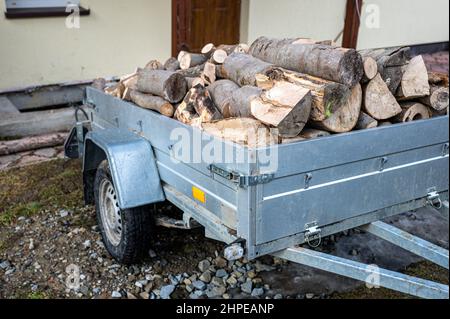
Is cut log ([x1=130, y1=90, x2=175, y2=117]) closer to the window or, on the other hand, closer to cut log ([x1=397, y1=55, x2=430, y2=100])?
cut log ([x1=397, y1=55, x2=430, y2=100])

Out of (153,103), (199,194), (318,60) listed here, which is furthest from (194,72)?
(199,194)

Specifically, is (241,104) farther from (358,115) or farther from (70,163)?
(70,163)

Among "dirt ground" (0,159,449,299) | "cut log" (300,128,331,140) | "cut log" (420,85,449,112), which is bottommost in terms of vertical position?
"dirt ground" (0,159,449,299)

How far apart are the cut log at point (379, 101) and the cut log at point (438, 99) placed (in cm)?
29

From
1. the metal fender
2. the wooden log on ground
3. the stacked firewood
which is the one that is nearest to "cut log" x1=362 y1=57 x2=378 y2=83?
the stacked firewood

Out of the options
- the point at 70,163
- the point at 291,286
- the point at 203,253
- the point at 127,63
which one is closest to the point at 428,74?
the point at 291,286

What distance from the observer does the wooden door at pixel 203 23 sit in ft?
24.0

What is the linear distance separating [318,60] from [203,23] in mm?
5235

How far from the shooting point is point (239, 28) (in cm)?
831

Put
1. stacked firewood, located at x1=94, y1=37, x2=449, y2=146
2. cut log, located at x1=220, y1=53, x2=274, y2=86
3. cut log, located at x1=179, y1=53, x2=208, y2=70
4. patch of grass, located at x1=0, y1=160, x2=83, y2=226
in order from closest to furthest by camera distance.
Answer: stacked firewood, located at x1=94, y1=37, x2=449, y2=146 < cut log, located at x1=220, y1=53, x2=274, y2=86 < cut log, located at x1=179, y1=53, x2=208, y2=70 < patch of grass, located at x1=0, y1=160, x2=83, y2=226

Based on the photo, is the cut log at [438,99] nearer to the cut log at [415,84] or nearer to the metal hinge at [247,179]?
the cut log at [415,84]

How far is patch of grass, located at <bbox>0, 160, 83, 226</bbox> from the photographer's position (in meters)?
4.27

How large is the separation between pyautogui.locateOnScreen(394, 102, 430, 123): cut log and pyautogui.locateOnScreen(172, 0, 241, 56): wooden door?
16.0 feet
